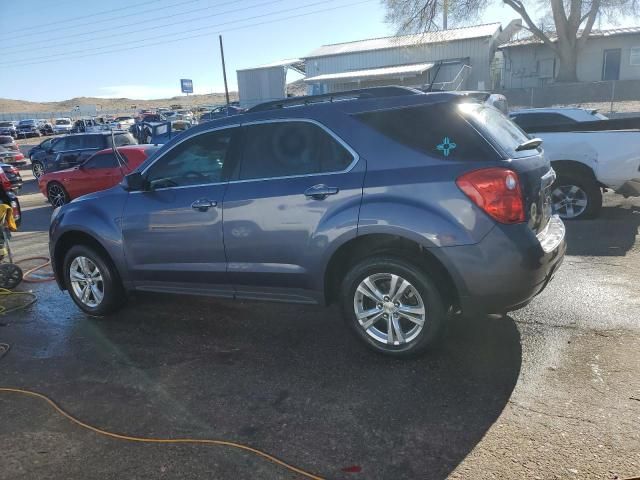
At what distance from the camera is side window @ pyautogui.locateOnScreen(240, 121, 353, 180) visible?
12.4 feet

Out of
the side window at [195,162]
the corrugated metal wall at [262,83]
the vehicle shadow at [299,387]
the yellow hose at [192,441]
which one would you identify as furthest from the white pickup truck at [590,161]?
the corrugated metal wall at [262,83]

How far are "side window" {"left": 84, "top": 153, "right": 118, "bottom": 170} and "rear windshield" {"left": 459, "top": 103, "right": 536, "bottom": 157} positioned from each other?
10.2 metres

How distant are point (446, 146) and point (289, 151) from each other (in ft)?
3.92

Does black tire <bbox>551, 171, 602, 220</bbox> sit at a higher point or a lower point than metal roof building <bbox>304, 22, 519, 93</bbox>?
lower

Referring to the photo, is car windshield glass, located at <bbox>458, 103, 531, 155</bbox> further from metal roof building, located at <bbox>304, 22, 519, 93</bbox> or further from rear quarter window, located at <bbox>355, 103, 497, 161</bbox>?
metal roof building, located at <bbox>304, 22, 519, 93</bbox>

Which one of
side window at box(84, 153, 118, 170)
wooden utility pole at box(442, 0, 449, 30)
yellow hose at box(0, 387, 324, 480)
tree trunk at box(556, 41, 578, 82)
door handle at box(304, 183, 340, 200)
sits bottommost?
yellow hose at box(0, 387, 324, 480)

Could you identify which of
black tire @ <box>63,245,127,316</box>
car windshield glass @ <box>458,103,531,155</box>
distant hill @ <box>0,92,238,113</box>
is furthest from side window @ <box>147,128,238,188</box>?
distant hill @ <box>0,92,238,113</box>

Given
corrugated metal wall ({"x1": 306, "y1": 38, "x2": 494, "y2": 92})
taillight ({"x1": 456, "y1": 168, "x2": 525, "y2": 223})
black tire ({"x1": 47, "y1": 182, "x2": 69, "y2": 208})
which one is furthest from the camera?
corrugated metal wall ({"x1": 306, "y1": 38, "x2": 494, "y2": 92})

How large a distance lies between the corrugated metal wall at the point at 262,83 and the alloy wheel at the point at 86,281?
38218mm

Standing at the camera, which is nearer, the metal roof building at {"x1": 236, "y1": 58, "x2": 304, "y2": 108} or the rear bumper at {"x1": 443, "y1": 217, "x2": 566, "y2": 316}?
the rear bumper at {"x1": 443, "y1": 217, "x2": 566, "y2": 316}

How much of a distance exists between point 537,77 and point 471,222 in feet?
114

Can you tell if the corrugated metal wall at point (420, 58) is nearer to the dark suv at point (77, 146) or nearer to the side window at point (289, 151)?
the dark suv at point (77, 146)

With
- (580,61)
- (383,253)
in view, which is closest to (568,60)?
(580,61)

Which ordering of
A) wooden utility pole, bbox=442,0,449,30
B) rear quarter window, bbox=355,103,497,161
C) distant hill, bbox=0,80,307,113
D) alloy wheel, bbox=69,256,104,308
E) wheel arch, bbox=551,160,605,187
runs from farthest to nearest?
distant hill, bbox=0,80,307,113
wooden utility pole, bbox=442,0,449,30
wheel arch, bbox=551,160,605,187
alloy wheel, bbox=69,256,104,308
rear quarter window, bbox=355,103,497,161
